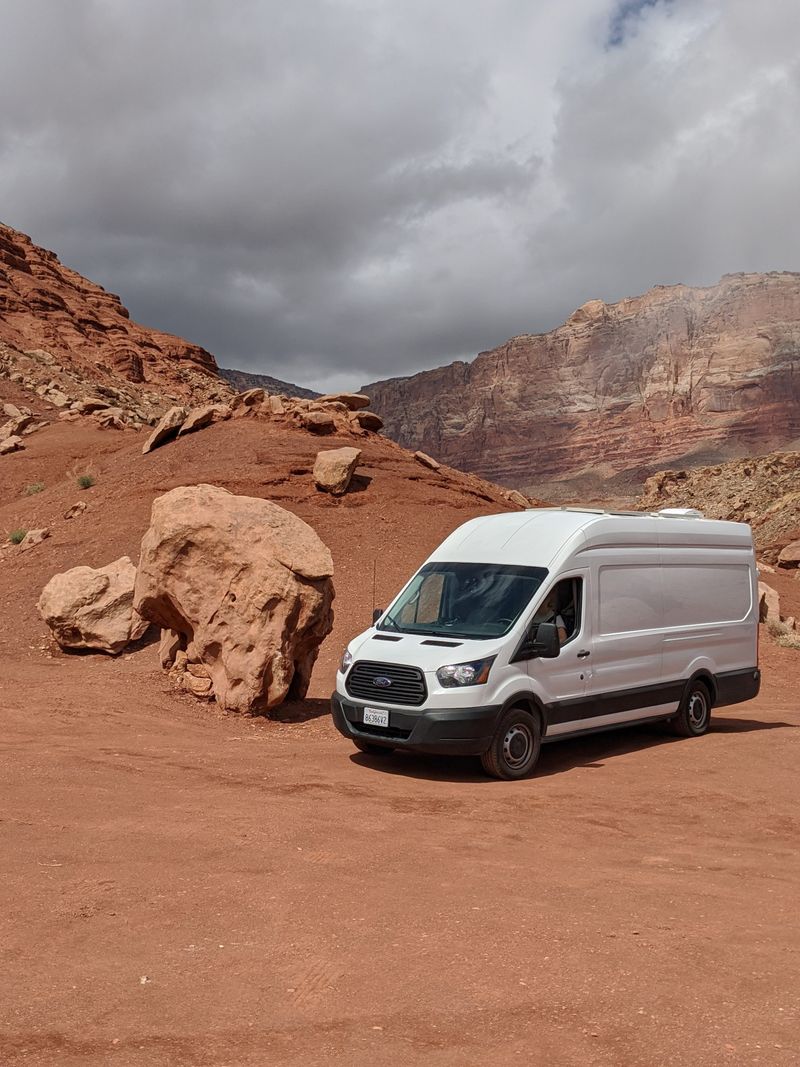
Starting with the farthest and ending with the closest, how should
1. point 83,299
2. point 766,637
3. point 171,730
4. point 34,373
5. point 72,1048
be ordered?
point 83,299 < point 34,373 < point 766,637 < point 171,730 < point 72,1048

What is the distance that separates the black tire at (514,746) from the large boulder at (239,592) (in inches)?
153

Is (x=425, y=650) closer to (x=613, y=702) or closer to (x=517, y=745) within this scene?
(x=517, y=745)

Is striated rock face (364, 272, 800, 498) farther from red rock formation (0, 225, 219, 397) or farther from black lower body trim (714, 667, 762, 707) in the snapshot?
black lower body trim (714, 667, 762, 707)

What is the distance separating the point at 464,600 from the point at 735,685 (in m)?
4.40

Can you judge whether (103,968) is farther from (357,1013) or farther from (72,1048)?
(357,1013)

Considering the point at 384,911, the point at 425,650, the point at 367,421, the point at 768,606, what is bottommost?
the point at 384,911

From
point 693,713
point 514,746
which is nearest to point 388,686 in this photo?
point 514,746

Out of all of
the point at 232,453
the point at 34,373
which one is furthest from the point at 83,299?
the point at 232,453

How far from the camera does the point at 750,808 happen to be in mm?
8461

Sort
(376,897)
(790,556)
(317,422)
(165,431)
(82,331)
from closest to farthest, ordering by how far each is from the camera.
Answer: (376,897) → (165,431) → (317,422) → (790,556) → (82,331)

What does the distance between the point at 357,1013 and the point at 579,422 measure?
564 feet

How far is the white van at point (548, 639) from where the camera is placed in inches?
352

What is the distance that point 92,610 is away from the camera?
15.5 metres

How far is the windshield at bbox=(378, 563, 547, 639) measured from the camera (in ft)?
31.3
